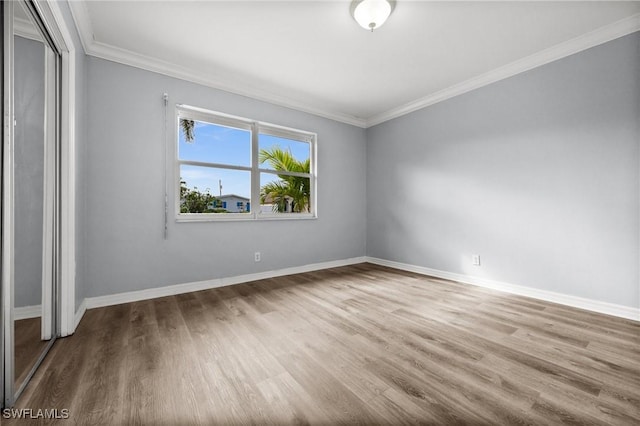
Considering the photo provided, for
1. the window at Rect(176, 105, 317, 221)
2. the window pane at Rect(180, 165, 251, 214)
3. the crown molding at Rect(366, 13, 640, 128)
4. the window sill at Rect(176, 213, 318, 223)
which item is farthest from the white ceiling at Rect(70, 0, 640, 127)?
the window sill at Rect(176, 213, 318, 223)

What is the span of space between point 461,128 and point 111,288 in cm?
447

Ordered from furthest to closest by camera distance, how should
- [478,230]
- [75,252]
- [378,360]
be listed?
[478,230] < [75,252] < [378,360]

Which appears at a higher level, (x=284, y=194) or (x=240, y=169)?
(x=240, y=169)

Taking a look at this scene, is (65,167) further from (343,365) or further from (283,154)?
(283,154)

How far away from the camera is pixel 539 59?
109 inches

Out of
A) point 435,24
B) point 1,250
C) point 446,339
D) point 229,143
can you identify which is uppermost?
point 435,24

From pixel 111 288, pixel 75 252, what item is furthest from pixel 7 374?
pixel 111 288

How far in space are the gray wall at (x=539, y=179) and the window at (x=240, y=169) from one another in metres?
1.70

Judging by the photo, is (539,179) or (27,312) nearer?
(27,312)

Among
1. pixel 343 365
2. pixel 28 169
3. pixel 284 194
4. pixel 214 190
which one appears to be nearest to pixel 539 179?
pixel 343 365

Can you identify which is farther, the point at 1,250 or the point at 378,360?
the point at 378,360

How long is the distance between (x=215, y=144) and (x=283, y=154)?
1.02 m

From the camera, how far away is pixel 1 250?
1200mm

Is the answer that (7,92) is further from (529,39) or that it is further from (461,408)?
(529,39)
